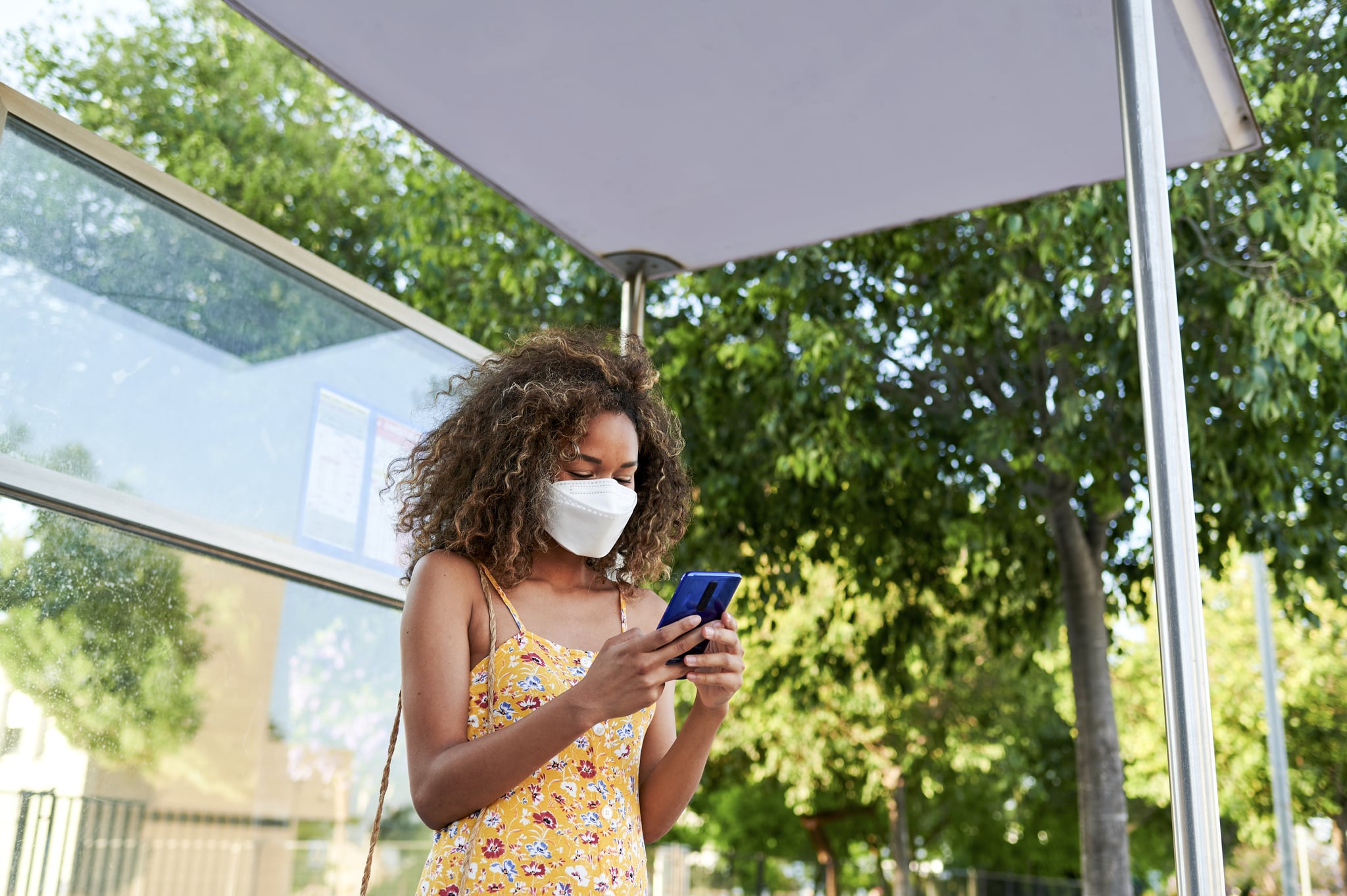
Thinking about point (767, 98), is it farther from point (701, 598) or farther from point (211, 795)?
point (211, 795)

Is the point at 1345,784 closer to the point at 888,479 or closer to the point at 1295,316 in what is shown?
the point at 888,479

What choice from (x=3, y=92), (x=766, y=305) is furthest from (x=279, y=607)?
(x=766, y=305)

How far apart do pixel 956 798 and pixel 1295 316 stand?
61.1 ft

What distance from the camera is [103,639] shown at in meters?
3.19

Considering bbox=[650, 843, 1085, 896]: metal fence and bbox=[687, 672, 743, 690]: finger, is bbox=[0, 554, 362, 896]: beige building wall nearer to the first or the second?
bbox=[687, 672, 743, 690]: finger

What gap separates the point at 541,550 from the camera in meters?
2.21

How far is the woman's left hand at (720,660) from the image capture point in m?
1.84

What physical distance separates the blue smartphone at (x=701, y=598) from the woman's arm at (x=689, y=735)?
20 mm

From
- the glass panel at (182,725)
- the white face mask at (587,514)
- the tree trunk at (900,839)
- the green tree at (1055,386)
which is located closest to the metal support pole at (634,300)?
the glass panel at (182,725)

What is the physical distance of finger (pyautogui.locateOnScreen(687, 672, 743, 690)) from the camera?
1.87 m

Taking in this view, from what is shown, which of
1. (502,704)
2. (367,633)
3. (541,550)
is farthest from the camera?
(367,633)

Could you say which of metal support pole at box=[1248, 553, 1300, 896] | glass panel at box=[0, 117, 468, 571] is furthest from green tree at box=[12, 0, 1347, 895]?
metal support pole at box=[1248, 553, 1300, 896]

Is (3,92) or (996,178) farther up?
(996,178)

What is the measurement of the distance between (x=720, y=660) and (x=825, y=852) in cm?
2239
